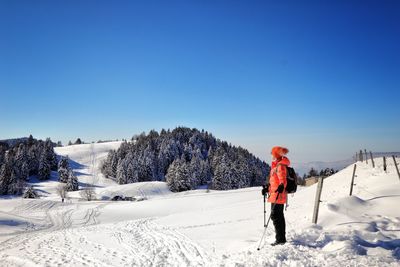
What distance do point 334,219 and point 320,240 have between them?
3087mm

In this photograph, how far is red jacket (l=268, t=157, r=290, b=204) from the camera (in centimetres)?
844

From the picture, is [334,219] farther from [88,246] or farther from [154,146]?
[154,146]

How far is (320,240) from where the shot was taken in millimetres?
8805

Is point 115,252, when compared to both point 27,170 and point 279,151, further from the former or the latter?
point 27,170

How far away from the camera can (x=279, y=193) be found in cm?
842

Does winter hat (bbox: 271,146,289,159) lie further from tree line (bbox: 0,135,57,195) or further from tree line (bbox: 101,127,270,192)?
tree line (bbox: 0,135,57,195)

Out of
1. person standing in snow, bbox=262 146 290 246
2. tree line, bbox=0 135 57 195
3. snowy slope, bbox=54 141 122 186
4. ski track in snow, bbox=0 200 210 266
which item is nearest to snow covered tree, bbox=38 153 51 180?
tree line, bbox=0 135 57 195

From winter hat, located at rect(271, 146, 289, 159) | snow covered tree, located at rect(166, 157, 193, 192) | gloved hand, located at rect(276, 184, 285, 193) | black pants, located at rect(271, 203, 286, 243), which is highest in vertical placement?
winter hat, located at rect(271, 146, 289, 159)

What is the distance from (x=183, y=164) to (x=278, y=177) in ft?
281

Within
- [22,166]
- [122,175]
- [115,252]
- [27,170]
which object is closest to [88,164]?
[122,175]

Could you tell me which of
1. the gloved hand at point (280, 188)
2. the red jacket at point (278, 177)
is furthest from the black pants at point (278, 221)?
the gloved hand at point (280, 188)

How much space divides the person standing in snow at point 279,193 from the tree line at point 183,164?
81.7 meters

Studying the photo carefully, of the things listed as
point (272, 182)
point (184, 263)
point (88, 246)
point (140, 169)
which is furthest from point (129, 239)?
point (140, 169)

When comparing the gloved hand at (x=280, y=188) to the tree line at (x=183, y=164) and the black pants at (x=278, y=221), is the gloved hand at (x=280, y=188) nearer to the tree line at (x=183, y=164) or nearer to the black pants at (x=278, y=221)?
the black pants at (x=278, y=221)
